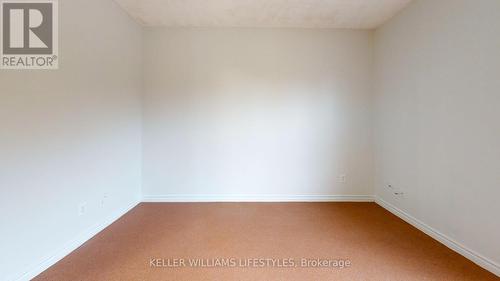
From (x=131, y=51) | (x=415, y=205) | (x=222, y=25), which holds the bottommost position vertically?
(x=415, y=205)

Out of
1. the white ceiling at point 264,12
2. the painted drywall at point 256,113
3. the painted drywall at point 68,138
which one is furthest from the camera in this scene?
the painted drywall at point 256,113

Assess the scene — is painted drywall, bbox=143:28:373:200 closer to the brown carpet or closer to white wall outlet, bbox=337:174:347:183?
white wall outlet, bbox=337:174:347:183

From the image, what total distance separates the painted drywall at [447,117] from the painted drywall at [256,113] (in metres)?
0.57

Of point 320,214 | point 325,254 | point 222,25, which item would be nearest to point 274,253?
point 325,254

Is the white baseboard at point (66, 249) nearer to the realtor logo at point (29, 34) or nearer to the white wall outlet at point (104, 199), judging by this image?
the white wall outlet at point (104, 199)

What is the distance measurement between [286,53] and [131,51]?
2.32 meters

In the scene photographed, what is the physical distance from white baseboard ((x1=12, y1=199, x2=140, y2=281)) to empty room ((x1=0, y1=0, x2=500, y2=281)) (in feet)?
0.05

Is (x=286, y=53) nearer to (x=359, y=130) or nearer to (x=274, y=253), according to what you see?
(x=359, y=130)

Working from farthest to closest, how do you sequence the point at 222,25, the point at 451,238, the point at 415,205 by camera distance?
1. the point at 222,25
2. the point at 415,205
3. the point at 451,238

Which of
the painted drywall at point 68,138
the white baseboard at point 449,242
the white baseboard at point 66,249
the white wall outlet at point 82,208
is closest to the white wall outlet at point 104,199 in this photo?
the painted drywall at point 68,138

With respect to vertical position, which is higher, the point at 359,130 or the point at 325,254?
the point at 359,130

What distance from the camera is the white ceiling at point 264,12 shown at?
3074 mm

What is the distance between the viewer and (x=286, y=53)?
12.7 feet

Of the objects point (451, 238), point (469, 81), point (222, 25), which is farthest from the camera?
point (222, 25)
